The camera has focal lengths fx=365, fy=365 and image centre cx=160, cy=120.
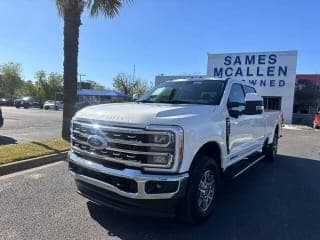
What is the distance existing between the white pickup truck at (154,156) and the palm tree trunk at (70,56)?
6925 millimetres

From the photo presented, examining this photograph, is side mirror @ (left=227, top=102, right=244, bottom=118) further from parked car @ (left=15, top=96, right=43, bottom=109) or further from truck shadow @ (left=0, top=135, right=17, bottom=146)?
parked car @ (left=15, top=96, right=43, bottom=109)

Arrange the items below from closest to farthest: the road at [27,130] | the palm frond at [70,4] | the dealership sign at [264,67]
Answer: the palm frond at [70,4], the road at [27,130], the dealership sign at [264,67]

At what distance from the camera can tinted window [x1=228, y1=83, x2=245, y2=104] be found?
20.4 ft

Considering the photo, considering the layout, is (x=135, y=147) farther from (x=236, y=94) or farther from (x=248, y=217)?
(x=236, y=94)

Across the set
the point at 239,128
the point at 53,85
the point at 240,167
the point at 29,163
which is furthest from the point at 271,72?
the point at 53,85

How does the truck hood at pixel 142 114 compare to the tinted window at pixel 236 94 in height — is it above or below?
below

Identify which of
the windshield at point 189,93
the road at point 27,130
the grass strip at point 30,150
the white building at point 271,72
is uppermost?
the white building at point 271,72

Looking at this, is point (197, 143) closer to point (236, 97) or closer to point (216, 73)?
point (236, 97)

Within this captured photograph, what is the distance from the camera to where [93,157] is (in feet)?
15.5

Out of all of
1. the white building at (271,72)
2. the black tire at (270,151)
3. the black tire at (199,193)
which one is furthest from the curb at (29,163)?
the white building at (271,72)

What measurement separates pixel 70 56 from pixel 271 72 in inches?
1092

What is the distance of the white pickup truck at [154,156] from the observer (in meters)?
4.25

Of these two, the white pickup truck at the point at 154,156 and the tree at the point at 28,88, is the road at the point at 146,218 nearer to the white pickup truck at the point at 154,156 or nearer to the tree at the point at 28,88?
the white pickup truck at the point at 154,156

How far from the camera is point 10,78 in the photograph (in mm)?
87875
